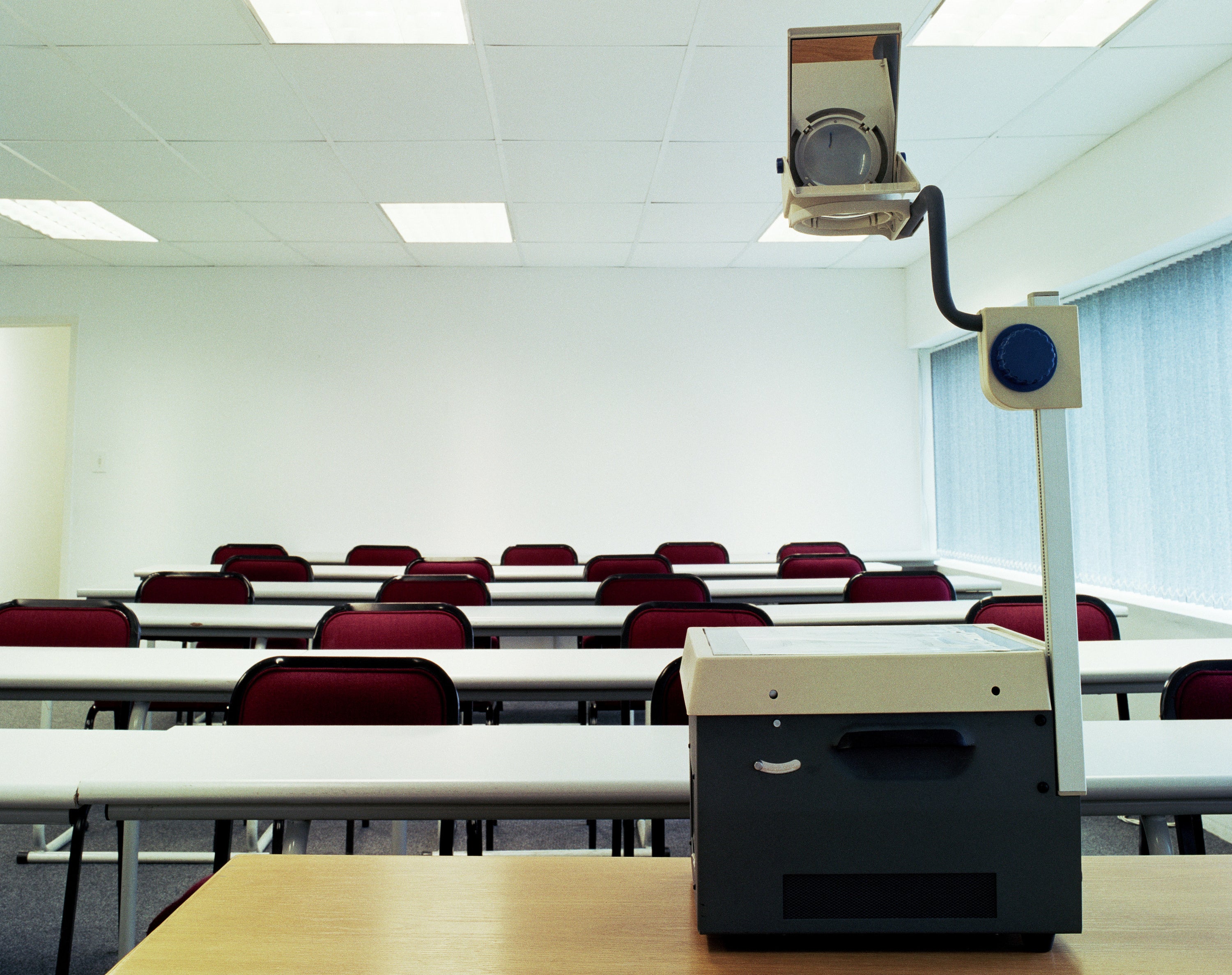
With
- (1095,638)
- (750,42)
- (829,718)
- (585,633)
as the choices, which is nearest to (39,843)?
(585,633)

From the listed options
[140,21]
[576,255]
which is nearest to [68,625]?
[140,21]

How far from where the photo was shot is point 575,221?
4789 millimetres

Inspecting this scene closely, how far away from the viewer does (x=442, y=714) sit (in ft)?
5.03

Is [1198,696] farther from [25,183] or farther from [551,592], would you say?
[25,183]

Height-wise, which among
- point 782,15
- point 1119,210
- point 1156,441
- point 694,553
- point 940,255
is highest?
point 782,15

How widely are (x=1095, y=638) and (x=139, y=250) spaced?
594 cm

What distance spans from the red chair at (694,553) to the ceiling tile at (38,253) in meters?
4.47

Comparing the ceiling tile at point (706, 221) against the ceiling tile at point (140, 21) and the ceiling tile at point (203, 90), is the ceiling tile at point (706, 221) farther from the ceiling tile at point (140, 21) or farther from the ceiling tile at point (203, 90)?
the ceiling tile at point (140, 21)

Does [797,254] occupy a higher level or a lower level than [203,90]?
higher

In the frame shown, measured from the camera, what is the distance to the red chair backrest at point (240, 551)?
4.77 m

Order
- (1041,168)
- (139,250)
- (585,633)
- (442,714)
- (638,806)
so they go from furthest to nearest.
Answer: (139,250)
(1041,168)
(585,633)
(442,714)
(638,806)

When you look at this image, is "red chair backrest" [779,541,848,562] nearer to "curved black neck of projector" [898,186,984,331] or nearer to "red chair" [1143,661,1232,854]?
"red chair" [1143,661,1232,854]

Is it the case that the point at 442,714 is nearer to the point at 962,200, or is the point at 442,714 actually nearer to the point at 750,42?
the point at 750,42

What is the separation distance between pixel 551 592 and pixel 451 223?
2646 mm
